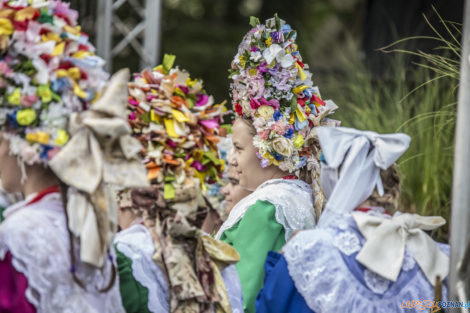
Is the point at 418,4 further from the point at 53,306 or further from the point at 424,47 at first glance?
the point at 53,306

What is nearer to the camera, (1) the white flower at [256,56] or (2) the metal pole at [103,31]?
(1) the white flower at [256,56]

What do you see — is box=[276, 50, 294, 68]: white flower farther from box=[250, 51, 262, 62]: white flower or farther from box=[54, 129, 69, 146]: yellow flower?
box=[54, 129, 69, 146]: yellow flower

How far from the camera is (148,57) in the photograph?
709 cm

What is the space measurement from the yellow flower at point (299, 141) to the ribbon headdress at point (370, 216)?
0.91m

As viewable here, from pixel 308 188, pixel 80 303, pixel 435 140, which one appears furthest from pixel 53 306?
pixel 435 140

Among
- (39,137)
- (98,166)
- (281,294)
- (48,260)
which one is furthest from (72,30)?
(281,294)

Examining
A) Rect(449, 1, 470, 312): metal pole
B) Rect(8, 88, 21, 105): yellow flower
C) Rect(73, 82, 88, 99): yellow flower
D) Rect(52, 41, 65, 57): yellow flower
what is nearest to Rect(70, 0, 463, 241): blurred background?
Rect(449, 1, 470, 312): metal pole

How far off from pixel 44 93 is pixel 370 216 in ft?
4.60

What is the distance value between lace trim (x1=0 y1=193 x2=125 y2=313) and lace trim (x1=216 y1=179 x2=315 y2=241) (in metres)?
1.39

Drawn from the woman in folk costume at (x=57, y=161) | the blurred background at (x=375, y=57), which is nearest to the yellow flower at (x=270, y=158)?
the blurred background at (x=375, y=57)

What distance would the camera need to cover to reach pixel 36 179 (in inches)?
91.2

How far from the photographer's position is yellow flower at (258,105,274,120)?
3.74 m

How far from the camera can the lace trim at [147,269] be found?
2568 millimetres

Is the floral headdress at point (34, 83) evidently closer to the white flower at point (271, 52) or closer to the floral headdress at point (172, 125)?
the floral headdress at point (172, 125)
